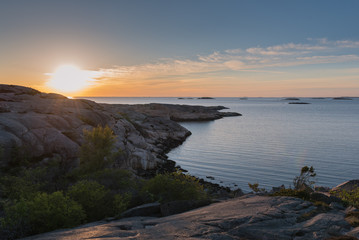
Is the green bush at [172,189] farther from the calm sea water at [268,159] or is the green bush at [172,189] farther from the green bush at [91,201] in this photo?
the calm sea water at [268,159]

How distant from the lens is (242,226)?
340 inches

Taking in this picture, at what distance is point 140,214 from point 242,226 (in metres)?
5.78

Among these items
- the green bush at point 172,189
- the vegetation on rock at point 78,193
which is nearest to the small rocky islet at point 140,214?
the vegetation on rock at point 78,193

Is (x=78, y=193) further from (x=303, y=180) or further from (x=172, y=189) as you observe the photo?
(x=303, y=180)

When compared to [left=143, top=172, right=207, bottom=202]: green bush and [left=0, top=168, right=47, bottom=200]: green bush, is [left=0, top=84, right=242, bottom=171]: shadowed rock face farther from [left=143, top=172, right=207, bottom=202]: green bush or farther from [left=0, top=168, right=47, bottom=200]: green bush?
[left=143, top=172, right=207, bottom=202]: green bush

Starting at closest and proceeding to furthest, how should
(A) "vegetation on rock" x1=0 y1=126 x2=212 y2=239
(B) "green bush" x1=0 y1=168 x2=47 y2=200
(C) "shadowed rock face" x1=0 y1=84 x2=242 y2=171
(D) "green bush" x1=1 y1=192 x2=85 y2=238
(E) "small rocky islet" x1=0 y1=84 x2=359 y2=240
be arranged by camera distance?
(E) "small rocky islet" x1=0 y1=84 x2=359 y2=240
(D) "green bush" x1=1 y1=192 x2=85 y2=238
(A) "vegetation on rock" x1=0 y1=126 x2=212 y2=239
(B) "green bush" x1=0 y1=168 x2=47 y2=200
(C) "shadowed rock face" x1=0 y1=84 x2=242 y2=171

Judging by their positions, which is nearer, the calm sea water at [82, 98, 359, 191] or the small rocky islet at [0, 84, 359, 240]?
the small rocky islet at [0, 84, 359, 240]

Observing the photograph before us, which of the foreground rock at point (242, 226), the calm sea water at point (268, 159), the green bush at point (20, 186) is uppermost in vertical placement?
the foreground rock at point (242, 226)

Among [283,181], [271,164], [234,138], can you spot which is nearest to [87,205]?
[283,181]

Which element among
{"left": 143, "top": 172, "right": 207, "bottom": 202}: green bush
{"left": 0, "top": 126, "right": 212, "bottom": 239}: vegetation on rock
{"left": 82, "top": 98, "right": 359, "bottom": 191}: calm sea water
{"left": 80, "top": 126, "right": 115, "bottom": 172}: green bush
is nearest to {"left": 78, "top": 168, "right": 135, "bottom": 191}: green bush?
{"left": 0, "top": 126, "right": 212, "bottom": 239}: vegetation on rock

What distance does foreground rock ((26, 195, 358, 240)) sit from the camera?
26.6 feet

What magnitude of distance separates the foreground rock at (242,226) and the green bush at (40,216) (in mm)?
1037

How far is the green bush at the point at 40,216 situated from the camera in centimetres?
964

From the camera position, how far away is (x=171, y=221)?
9945 millimetres
